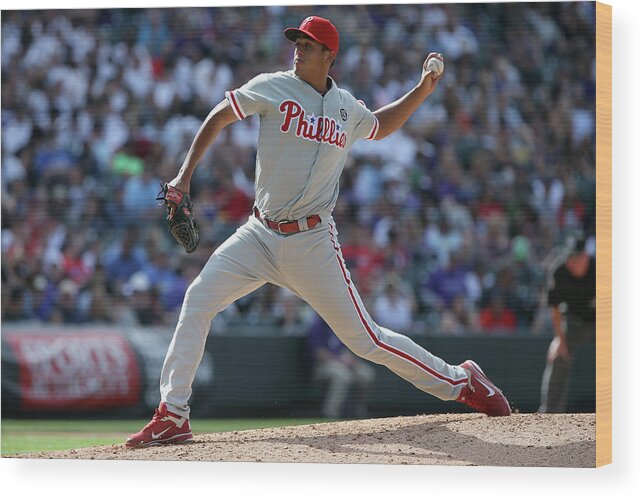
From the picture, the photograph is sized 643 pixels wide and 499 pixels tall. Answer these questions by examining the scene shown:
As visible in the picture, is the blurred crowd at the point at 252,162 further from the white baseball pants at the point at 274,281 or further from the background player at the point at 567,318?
the white baseball pants at the point at 274,281

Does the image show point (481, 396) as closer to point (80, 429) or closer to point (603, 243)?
point (603, 243)

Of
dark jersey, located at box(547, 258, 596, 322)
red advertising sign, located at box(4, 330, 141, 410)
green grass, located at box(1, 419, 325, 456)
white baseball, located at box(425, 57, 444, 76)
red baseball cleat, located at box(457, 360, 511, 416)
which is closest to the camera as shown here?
white baseball, located at box(425, 57, 444, 76)

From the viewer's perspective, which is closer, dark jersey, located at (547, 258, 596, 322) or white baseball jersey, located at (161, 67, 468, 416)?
white baseball jersey, located at (161, 67, 468, 416)

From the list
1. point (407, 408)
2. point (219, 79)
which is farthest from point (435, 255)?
point (219, 79)

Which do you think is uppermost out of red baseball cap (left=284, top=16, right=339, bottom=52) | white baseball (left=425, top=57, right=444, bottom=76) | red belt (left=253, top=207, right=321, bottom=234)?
red baseball cap (left=284, top=16, right=339, bottom=52)

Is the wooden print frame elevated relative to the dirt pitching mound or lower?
elevated

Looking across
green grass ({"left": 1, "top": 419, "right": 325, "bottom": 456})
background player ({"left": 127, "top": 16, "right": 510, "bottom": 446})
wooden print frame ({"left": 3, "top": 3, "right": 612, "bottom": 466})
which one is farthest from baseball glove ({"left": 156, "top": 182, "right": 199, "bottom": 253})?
wooden print frame ({"left": 3, "top": 3, "right": 612, "bottom": 466})

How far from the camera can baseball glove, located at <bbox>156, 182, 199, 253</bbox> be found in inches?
189

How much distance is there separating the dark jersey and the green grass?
1943 mm

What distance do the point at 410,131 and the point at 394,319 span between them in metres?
1.26

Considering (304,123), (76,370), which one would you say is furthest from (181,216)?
(76,370)

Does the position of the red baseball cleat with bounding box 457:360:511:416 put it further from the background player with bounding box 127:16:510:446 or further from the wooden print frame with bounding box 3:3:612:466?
the wooden print frame with bounding box 3:3:612:466

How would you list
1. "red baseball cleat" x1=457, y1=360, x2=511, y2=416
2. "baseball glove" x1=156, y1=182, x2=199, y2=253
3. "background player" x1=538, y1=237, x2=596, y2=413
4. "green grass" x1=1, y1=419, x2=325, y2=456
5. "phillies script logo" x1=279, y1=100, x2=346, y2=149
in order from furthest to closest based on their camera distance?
"green grass" x1=1, y1=419, x2=325, y2=456
"background player" x1=538, y1=237, x2=596, y2=413
"red baseball cleat" x1=457, y1=360, x2=511, y2=416
"phillies script logo" x1=279, y1=100, x2=346, y2=149
"baseball glove" x1=156, y1=182, x2=199, y2=253

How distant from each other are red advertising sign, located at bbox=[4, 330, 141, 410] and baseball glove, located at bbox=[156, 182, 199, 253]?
231 centimetres
